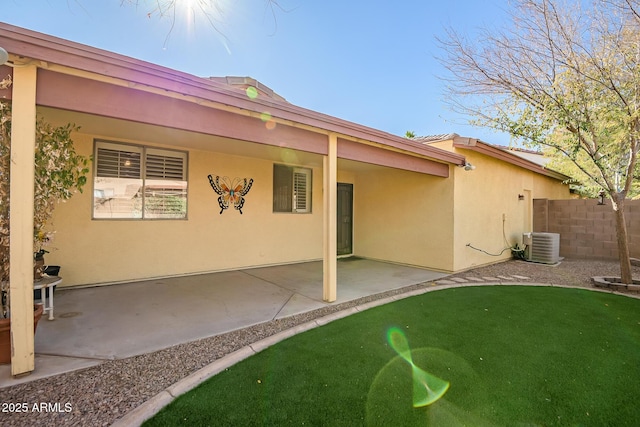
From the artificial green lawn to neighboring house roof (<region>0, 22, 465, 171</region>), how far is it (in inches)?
111

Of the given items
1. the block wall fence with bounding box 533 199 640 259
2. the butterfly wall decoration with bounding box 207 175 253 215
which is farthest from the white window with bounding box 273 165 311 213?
the block wall fence with bounding box 533 199 640 259

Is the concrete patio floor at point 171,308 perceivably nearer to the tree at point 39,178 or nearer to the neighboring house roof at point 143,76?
the tree at point 39,178

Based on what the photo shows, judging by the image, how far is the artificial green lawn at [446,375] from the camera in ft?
7.34

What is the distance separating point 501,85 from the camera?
6.11 meters

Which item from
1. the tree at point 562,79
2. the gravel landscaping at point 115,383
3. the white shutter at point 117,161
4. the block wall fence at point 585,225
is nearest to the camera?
the gravel landscaping at point 115,383

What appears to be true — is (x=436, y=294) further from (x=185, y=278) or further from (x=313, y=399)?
(x=185, y=278)

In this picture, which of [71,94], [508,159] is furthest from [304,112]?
[508,159]

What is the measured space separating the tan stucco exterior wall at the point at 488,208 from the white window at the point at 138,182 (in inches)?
250

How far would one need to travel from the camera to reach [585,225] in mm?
9883

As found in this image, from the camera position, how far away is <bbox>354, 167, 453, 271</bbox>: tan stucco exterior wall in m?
7.49

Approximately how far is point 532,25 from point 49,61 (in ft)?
24.2

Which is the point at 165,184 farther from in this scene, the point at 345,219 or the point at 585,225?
the point at 585,225

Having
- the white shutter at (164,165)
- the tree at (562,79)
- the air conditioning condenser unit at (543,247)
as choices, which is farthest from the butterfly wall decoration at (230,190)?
the air conditioning condenser unit at (543,247)

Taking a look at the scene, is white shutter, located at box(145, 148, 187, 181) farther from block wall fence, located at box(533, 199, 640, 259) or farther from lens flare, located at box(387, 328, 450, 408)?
block wall fence, located at box(533, 199, 640, 259)
